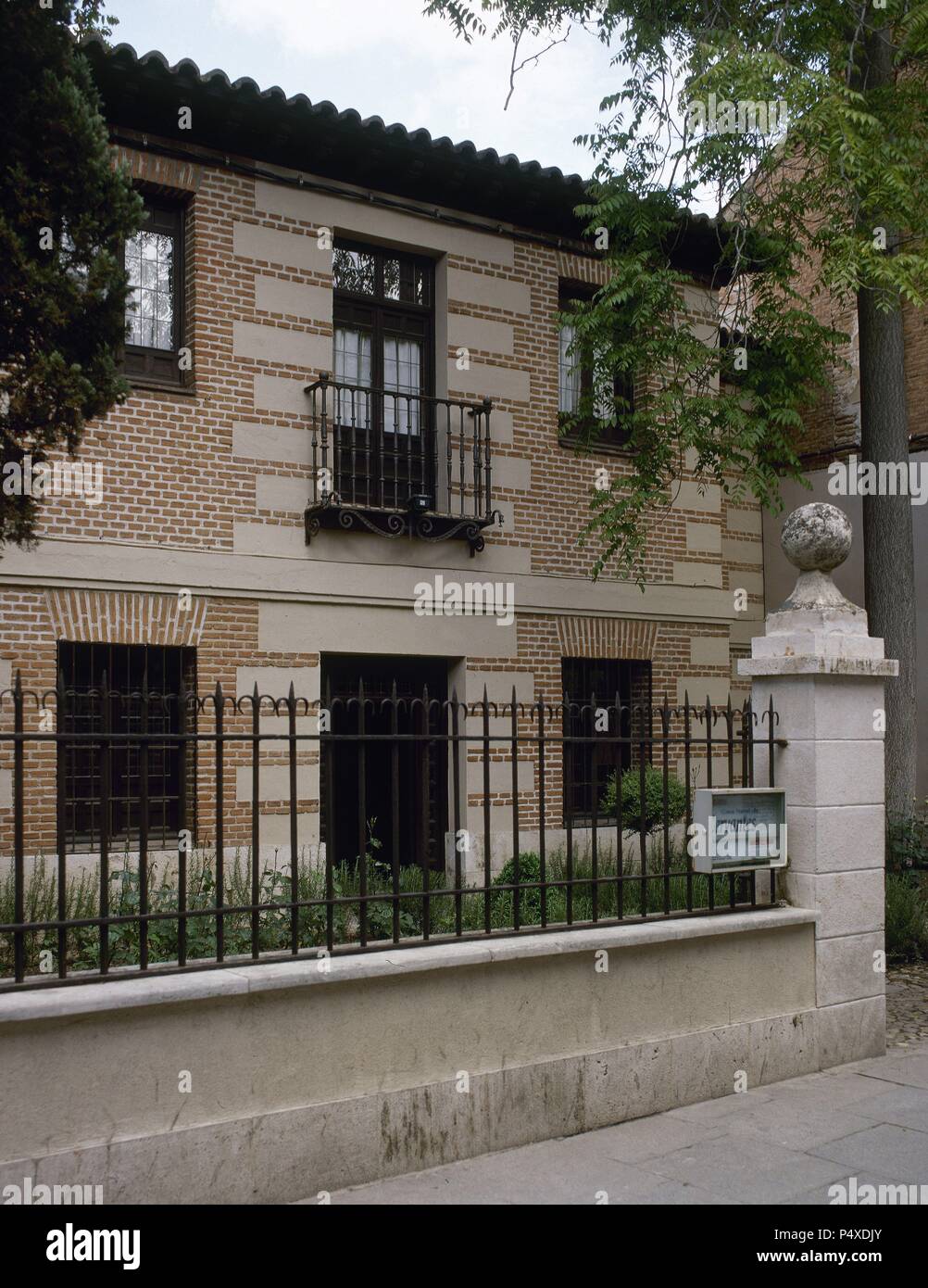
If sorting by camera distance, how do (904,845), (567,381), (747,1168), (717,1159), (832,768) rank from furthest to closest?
1. (567,381)
2. (904,845)
3. (832,768)
4. (717,1159)
5. (747,1168)

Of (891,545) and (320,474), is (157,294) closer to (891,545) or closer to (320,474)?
(320,474)

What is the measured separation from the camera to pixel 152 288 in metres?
10.3

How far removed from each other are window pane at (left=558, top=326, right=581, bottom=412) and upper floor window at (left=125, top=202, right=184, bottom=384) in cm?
414

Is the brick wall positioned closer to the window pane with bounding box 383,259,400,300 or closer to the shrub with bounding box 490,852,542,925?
the window pane with bounding box 383,259,400,300

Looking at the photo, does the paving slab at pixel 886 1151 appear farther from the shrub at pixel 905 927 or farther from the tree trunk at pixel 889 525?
the tree trunk at pixel 889 525

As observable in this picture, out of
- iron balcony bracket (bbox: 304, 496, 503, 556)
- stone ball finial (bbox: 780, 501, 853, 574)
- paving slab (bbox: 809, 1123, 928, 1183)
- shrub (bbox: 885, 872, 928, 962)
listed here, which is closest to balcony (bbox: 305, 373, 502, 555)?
iron balcony bracket (bbox: 304, 496, 503, 556)

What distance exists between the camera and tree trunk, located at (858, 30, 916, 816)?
10.4 m

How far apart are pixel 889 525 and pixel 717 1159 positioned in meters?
6.92

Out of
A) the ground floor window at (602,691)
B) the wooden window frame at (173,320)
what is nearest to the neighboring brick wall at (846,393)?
the ground floor window at (602,691)

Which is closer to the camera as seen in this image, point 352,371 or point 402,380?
point 352,371

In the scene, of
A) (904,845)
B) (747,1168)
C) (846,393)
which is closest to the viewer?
(747,1168)

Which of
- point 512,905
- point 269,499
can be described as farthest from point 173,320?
point 512,905

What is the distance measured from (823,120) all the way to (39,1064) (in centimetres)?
831

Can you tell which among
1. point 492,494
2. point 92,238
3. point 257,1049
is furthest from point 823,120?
point 257,1049
